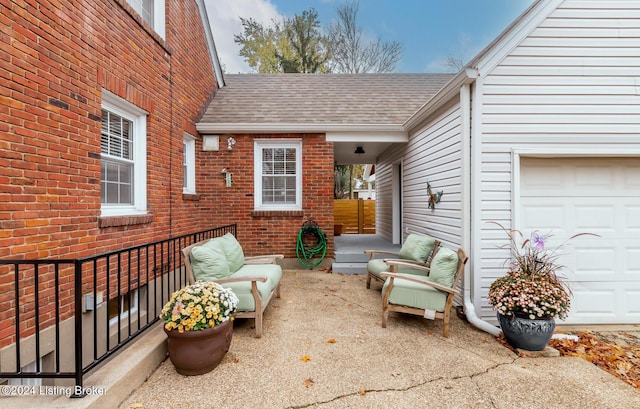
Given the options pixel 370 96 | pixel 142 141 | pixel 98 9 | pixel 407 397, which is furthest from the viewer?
pixel 370 96

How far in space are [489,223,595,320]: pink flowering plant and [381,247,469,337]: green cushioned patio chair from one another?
0.47m

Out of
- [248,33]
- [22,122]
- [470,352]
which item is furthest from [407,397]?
[248,33]

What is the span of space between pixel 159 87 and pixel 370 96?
498 centimetres

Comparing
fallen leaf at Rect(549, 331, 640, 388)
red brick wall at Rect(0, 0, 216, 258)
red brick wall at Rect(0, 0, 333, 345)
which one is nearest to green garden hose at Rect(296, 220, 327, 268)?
red brick wall at Rect(0, 0, 333, 345)

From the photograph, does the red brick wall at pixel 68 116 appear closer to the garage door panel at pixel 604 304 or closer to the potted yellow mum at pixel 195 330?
the potted yellow mum at pixel 195 330

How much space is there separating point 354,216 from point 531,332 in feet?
28.3

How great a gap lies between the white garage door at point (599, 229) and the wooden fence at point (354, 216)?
7.67m

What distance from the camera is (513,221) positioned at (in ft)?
12.4

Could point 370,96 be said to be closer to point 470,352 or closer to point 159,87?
point 159,87

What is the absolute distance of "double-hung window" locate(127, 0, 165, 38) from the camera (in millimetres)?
4508

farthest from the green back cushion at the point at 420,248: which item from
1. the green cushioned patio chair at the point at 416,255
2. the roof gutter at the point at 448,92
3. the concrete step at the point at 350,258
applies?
the roof gutter at the point at 448,92

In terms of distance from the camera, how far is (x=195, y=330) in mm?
2518

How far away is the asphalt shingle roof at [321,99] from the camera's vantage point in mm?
6488

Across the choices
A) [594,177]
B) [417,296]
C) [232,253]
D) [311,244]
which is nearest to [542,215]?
[594,177]
